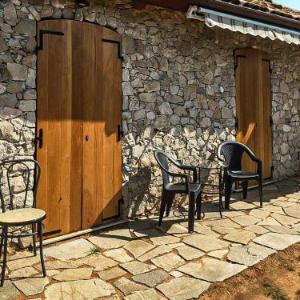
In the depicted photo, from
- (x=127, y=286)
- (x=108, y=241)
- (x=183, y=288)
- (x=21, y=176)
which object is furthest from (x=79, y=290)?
(x=21, y=176)

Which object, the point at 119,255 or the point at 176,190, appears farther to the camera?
the point at 176,190

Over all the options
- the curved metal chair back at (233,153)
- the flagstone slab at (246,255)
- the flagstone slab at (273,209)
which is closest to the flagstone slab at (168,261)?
the flagstone slab at (246,255)

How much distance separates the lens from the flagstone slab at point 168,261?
421cm

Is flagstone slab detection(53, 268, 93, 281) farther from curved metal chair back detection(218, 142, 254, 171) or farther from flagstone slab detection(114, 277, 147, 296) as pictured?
curved metal chair back detection(218, 142, 254, 171)

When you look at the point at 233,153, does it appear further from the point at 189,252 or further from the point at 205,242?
the point at 189,252

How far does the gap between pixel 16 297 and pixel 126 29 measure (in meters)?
3.99

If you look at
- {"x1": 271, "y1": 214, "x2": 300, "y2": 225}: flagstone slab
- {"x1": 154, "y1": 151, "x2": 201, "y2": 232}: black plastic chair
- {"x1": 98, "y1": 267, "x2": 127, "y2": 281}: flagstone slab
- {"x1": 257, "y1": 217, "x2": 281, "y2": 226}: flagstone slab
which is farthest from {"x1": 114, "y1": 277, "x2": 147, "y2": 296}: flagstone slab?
{"x1": 271, "y1": 214, "x2": 300, "y2": 225}: flagstone slab

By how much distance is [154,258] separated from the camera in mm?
4426

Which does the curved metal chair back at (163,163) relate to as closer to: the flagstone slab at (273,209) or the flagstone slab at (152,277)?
the flagstone slab at (152,277)

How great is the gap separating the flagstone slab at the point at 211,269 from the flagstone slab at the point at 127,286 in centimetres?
58

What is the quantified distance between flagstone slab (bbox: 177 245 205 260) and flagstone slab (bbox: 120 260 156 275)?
0.48 metres

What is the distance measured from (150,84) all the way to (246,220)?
2658 millimetres

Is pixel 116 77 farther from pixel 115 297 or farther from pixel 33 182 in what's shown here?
pixel 115 297

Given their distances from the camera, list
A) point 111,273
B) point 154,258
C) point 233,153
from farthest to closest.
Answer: point 233,153 → point 154,258 → point 111,273
